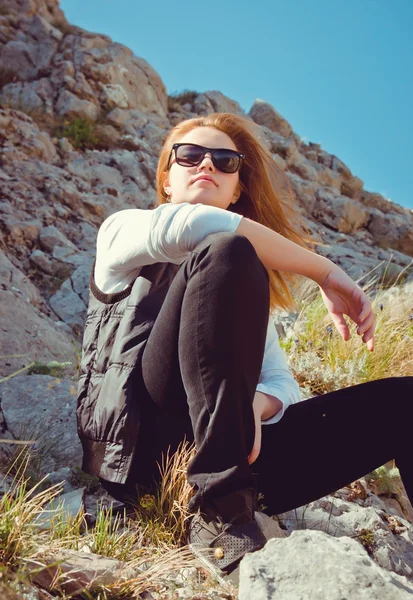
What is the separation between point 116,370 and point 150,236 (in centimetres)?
48

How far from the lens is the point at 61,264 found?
21.8ft

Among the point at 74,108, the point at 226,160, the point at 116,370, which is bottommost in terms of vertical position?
the point at 116,370

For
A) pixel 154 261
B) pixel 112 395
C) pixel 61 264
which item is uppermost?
pixel 154 261

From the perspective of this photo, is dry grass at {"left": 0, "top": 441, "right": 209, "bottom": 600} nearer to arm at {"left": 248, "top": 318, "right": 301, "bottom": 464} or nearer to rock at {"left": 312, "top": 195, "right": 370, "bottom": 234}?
arm at {"left": 248, "top": 318, "right": 301, "bottom": 464}

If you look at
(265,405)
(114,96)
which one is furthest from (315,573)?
(114,96)

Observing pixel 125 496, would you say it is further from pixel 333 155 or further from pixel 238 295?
pixel 333 155

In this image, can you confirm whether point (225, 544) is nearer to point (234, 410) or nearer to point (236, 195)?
point (234, 410)

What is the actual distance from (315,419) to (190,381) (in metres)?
0.81

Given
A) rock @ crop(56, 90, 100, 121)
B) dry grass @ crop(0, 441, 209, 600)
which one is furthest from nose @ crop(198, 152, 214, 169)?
rock @ crop(56, 90, 100, 121)

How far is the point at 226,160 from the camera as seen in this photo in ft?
8.95

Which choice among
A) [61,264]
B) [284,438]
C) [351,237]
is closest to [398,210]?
[351,237]

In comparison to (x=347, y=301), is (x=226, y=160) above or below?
above

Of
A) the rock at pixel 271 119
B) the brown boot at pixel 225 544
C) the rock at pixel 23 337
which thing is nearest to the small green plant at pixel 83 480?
the brown boot at pixel 225 544

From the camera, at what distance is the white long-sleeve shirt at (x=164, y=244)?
6.31ft
